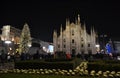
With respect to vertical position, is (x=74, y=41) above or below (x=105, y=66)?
above

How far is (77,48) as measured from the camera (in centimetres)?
9356

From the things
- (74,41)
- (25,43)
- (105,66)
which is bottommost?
(105,66)

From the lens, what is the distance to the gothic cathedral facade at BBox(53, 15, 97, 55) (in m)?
93.2

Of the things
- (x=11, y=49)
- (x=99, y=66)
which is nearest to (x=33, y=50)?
(x=11, y=49)

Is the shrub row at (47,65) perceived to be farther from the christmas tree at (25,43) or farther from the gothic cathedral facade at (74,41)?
the gothic cathedral facade at (74,41)

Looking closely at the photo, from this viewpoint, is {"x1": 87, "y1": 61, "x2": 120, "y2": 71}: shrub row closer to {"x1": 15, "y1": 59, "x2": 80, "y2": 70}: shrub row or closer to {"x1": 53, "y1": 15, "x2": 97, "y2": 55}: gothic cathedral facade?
{"x1": 15, "y1": 59, "x2": 80, "y2": 70}: shrub row

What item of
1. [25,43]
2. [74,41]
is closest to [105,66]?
[25,43]

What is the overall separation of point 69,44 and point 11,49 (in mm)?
25862

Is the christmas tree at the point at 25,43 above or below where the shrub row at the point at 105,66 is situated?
above

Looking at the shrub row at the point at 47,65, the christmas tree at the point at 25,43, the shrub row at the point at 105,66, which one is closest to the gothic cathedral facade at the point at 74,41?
the christmas tree at the point at 25,43

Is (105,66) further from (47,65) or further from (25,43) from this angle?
(25,43)

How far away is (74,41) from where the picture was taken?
313 feet

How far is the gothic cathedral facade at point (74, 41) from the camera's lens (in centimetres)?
9319

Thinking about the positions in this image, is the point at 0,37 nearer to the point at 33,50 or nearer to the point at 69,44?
the point at 33,50
